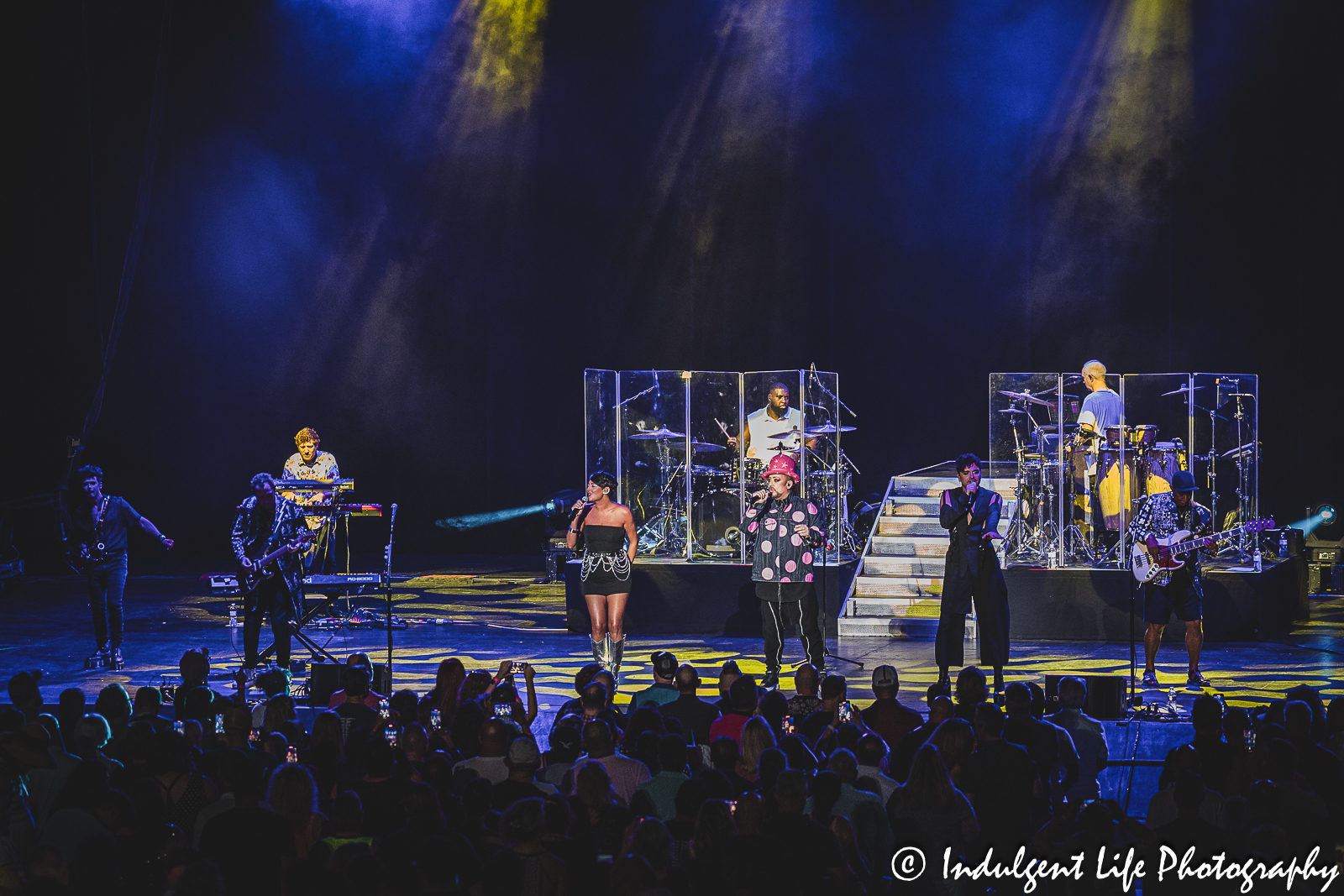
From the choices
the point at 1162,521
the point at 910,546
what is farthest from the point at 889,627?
the point at 1162,521

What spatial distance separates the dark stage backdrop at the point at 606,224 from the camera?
18.9 meters

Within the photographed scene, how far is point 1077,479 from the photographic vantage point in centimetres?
1527

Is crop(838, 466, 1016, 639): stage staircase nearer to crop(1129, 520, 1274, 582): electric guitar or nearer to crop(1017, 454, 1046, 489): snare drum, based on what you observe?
crop(1017, 454, 1046, 489): snare drum

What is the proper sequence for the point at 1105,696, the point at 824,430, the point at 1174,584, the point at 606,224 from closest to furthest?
the point at 1105,696, the point at 1174,584, the point at 824,430, the point at 606,224

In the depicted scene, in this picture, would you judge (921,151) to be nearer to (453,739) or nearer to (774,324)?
(774,324)

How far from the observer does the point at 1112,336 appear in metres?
19.6

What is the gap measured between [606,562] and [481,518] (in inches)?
453

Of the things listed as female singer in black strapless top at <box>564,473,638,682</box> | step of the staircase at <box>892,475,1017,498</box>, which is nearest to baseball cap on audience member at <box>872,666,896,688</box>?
female singer in black strapless top at <box>564,473,638,682</box>

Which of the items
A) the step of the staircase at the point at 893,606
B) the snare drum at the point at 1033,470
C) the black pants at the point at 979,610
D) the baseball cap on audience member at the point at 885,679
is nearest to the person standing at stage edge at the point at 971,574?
the black pants at the point at 979,610

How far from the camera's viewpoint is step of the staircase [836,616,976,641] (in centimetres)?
1490

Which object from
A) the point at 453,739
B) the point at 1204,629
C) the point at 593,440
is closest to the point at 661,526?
the point at 593,440

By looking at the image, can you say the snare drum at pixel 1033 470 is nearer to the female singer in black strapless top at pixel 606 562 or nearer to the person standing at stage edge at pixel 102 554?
the female singer in black strapless top at pixel 606 562

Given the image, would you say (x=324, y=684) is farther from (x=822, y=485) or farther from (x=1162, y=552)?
(x=822, y=485)

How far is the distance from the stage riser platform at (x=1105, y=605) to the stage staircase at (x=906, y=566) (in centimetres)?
67
